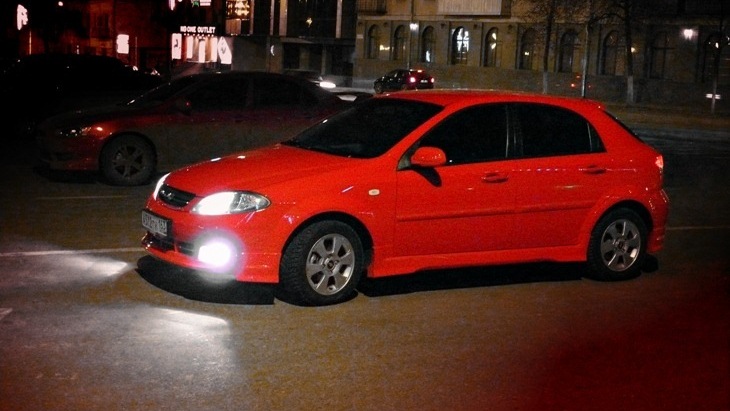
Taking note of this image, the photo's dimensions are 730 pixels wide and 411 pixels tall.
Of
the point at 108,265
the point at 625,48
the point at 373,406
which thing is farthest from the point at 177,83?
the point at 625,48

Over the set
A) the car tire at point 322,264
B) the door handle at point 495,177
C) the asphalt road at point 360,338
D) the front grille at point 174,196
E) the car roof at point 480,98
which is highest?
the car roof at point 480,98

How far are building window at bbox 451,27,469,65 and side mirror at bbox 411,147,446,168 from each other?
180 feet

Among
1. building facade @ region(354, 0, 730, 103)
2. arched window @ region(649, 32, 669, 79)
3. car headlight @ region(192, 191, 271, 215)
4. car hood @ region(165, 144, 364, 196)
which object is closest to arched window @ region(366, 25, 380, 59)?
building facade @ region(354, 0, 730, 103)

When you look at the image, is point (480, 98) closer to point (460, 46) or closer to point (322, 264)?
point (322, 264)

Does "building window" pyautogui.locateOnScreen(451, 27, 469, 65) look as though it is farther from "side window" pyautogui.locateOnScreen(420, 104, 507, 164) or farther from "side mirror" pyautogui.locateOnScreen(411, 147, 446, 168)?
"side mirror" pyautogui.locateOnScreen(411, 147, 446, 168)

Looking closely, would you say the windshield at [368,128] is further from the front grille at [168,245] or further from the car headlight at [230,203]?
the front grille at [168,245]

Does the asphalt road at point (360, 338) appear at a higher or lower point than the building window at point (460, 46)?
lower

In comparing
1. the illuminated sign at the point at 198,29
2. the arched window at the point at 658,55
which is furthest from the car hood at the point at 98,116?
the illuminated sign at the point at 198,29

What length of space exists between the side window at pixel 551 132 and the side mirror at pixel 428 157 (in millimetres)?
964

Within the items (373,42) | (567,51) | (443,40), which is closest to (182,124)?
(567,51)

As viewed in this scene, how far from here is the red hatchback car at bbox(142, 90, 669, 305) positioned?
305 inches

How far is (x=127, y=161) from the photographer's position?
47.5ft

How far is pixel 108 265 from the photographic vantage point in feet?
30.0

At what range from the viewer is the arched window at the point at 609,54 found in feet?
175
